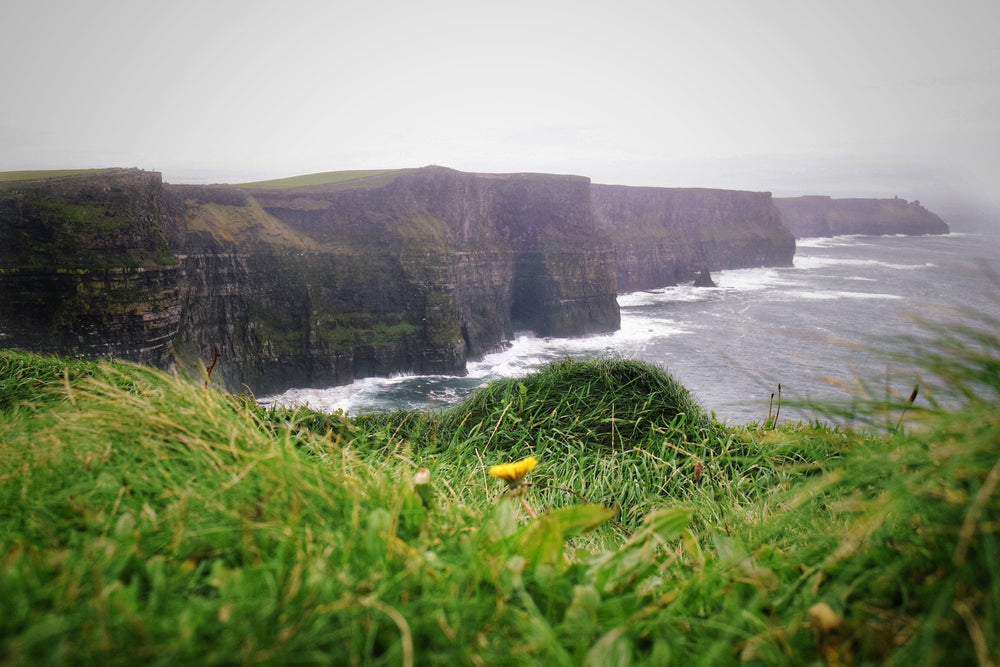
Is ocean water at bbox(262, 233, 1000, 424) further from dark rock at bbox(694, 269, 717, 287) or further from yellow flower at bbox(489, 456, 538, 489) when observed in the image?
yellow flower at bbox(489, 456, 538, 489)

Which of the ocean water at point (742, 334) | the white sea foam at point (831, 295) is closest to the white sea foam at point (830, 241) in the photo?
the ocean water at point (742, 334)

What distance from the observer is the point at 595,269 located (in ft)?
180

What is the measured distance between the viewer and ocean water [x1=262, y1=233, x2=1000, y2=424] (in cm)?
3178

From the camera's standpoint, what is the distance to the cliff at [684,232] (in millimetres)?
77625

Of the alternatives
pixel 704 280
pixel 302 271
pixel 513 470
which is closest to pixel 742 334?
pixel 704 280

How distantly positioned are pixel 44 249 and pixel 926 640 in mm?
31820

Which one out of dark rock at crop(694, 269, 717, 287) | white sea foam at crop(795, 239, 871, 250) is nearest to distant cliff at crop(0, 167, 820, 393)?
dark rock at crop(694, 269, 717, 287)

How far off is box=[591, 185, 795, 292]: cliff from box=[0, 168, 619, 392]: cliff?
21.9 m

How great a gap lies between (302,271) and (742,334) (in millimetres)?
36480

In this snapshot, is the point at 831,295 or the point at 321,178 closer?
the point at 321,178

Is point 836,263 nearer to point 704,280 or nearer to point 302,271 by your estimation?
point 704,280

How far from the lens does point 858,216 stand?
4879 inches

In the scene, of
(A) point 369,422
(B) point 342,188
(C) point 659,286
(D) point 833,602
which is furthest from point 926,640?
(C) point 659,286

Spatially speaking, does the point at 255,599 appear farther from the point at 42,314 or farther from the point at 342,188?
the point at 342,188
